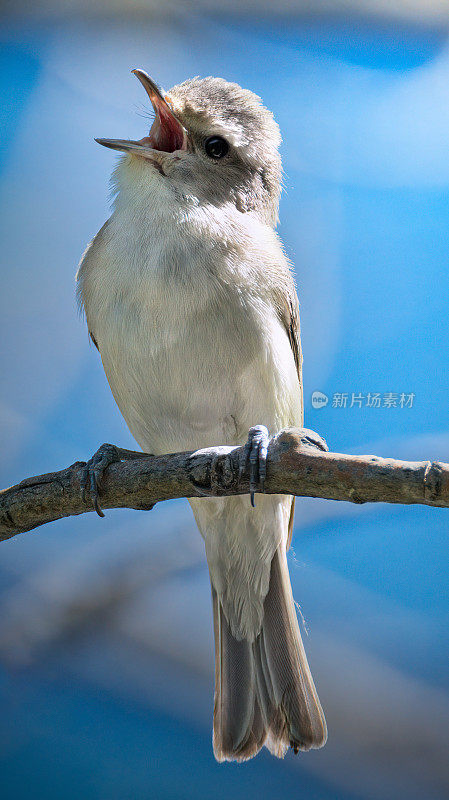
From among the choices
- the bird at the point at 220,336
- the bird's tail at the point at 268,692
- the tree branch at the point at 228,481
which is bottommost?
the bird's tail at the point at 268,692

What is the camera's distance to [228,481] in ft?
5.03

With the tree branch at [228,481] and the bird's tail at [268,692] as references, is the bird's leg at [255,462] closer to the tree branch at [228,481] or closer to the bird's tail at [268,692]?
the tree branch at [228,481]

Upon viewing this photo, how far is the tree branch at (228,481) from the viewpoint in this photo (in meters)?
1.36

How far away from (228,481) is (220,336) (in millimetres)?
396

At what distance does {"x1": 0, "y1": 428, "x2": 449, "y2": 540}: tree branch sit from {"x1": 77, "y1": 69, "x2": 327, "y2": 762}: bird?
6 cm

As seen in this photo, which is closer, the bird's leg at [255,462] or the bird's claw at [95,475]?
the bird's leg at [255,462]

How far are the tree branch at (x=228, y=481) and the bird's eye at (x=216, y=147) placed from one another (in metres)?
0.79

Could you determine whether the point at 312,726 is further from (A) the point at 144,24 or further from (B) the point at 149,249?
(A) the point at 144,24

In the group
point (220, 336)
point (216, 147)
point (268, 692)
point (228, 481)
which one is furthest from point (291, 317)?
point (268, 692)

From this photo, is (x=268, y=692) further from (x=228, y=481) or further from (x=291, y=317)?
(x=291, y=317)

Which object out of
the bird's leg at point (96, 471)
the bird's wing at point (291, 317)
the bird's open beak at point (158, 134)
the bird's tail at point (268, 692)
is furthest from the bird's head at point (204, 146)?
the bird's tail at point (268, 692)

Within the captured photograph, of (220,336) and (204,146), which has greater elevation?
(204,146)

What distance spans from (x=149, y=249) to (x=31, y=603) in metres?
1.53

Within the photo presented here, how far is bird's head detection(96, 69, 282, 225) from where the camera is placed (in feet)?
5.85
